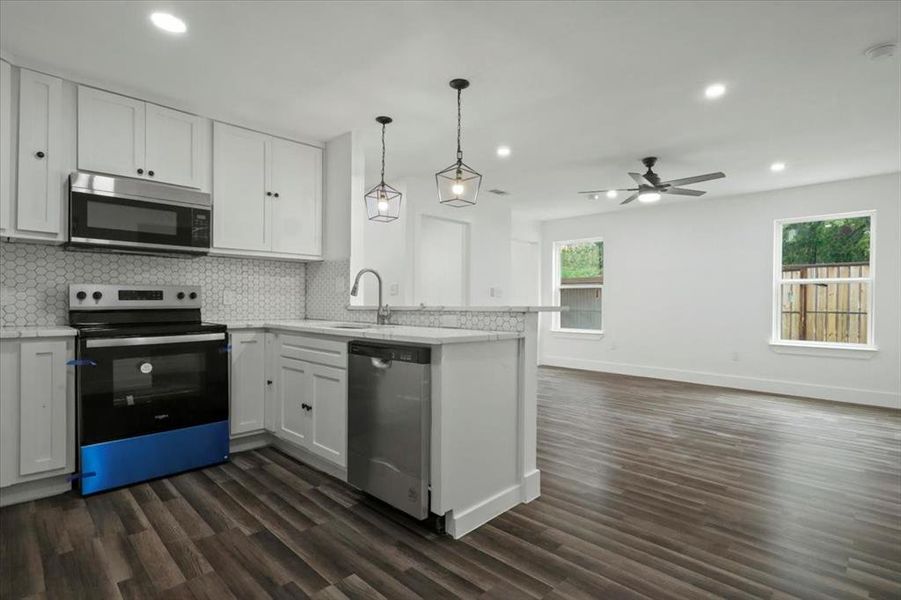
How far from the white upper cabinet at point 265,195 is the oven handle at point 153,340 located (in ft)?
2.58

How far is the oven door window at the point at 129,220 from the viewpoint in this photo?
278 centimetres

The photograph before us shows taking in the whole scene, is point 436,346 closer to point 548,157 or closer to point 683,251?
point 548,157

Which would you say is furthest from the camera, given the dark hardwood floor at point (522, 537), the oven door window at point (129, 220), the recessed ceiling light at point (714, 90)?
the recessed ceiling light at point (714, 90)

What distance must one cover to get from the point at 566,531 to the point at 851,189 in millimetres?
5751

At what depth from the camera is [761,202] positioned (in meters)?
5.98

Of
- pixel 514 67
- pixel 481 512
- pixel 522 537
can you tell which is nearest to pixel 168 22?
pixel 514 67

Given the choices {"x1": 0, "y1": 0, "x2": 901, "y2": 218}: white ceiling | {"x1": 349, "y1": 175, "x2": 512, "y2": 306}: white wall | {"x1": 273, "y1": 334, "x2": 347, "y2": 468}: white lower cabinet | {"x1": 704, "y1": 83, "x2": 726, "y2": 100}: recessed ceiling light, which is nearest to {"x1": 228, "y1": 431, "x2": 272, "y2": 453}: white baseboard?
{"x1": 273, "y1": 334, "x2": 347, "y2": 468}: white lower cabinet

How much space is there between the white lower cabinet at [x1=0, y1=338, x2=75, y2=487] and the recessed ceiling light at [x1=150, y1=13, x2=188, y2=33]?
5.87ft

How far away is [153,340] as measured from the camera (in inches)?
109

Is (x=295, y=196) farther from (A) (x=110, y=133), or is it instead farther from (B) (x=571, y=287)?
(B) (x=571, y=287)

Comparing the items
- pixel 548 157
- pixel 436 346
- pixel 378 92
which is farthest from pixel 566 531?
pixel 548 157

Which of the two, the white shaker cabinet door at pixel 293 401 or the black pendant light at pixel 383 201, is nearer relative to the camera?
the white shaker cabinet door at pixel 293 401

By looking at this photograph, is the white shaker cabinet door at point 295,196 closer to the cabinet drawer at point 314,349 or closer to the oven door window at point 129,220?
the oven door window at point 129,220

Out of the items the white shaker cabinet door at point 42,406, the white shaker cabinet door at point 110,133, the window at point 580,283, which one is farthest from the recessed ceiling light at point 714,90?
the window at point 580,283
